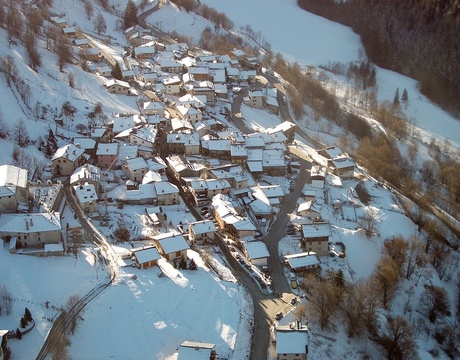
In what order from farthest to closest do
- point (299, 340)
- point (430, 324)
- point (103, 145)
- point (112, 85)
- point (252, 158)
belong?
point (112, 85), point (252, 158), point (103, 145), point (430, 324), point (299, 340)

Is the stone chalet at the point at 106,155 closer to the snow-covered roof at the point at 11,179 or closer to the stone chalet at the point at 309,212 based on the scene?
the snow-covered roof at the point at 11,179

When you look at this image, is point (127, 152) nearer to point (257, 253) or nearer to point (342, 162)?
point (257, 253)

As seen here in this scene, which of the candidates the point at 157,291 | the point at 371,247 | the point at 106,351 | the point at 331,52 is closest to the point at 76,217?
the point at 157,291

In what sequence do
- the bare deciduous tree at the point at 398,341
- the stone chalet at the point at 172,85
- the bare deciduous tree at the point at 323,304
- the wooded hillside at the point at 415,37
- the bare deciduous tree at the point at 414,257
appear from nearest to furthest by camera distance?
the bare deciduous tree at the point at 398,341, the bare deciduous tree at the point at 323,304, the bare deciduous tree at the point at 414,257, the stone chalet at the point at 172,85, the wooded hillside at the point at 415,37

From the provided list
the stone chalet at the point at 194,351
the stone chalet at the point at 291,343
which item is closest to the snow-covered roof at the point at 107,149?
the stone chalet at the point at 194,351

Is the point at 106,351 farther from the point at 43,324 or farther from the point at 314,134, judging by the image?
the point at 314,134

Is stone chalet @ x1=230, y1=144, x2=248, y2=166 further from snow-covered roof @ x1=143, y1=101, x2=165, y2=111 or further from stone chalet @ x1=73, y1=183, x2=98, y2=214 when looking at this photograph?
stone chalet @ x1=73, y1=183, x2=98, y2=214

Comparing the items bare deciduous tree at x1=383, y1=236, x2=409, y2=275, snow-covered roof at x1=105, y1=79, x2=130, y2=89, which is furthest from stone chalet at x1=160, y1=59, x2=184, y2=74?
bare deciduous tree at x1=383, y1=236, x2=409, y2=275
